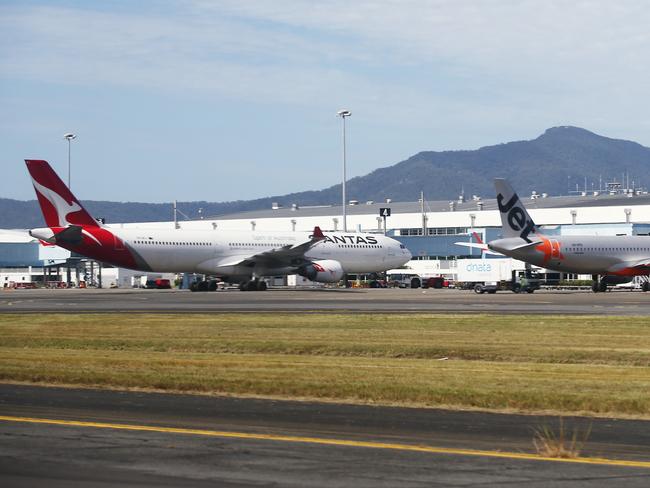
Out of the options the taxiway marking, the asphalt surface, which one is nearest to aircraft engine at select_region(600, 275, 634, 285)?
the asphalt surface

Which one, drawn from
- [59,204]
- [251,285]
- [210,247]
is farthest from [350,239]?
[59,204]

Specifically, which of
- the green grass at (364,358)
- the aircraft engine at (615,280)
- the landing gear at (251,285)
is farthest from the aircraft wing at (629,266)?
the green grass at (364,358)

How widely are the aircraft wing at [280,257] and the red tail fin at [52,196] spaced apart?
1189cm

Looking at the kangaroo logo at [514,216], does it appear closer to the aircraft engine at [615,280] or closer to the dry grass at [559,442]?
the aircraft engine at [615,280]

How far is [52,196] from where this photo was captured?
239 ft

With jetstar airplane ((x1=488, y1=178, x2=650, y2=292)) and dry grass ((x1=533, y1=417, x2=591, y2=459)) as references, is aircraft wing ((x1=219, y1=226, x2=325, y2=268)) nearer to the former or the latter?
jetstar airplane ((x1=488, y1=178, x2=650, y2=292))

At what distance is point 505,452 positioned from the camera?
13.3 meters

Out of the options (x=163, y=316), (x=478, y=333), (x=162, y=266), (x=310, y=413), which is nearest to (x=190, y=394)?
(x=310, y=413)

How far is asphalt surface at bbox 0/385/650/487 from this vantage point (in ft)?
38.0

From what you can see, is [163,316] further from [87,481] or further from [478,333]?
[87,481]

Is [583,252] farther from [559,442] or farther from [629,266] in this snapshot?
[559,442]

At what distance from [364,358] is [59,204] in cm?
5037

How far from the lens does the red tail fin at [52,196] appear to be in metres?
72.6

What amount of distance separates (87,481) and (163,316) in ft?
Answer: 102
